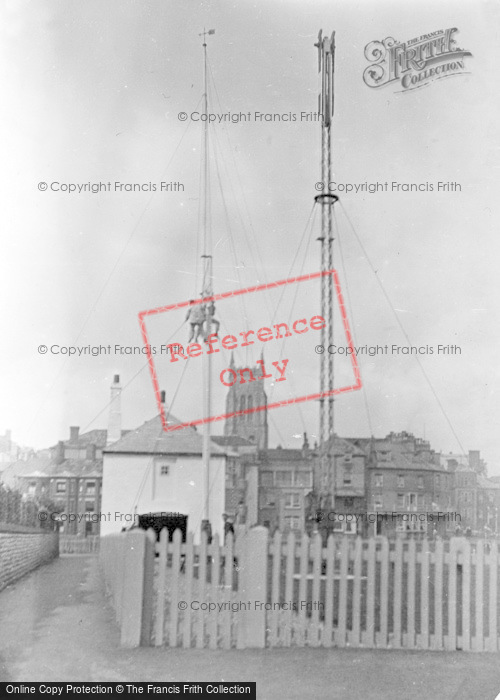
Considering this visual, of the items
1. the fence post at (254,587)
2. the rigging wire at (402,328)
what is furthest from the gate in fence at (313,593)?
the rigging wire at (402,328)

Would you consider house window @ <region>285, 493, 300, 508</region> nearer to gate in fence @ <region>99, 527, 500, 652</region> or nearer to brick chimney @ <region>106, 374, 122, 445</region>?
gate in fence @ <region>99, 527, 500, 652</region>

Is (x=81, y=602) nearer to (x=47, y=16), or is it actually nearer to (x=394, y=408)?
(x=394, y=408)

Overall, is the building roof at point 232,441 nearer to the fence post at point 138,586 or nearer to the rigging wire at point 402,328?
the fence post at point 138,586

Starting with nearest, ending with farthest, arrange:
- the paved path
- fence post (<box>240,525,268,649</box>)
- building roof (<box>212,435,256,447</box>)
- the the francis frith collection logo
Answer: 1. the paved path
2. fence post (<box>240,525,268,649</box>)
3. building roof (<box>212,435,256,447</box>)
4. the the francis frith collection logo

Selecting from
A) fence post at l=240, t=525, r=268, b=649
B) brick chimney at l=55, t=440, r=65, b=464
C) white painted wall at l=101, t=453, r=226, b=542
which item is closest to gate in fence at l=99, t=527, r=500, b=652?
fence post at l=240, t=525, r=268, b=649

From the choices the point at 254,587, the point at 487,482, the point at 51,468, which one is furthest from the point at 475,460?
the point at 51,468

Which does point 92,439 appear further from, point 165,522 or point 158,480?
point 165,522

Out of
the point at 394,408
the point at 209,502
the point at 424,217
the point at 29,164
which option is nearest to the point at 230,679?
the point at 209,502
